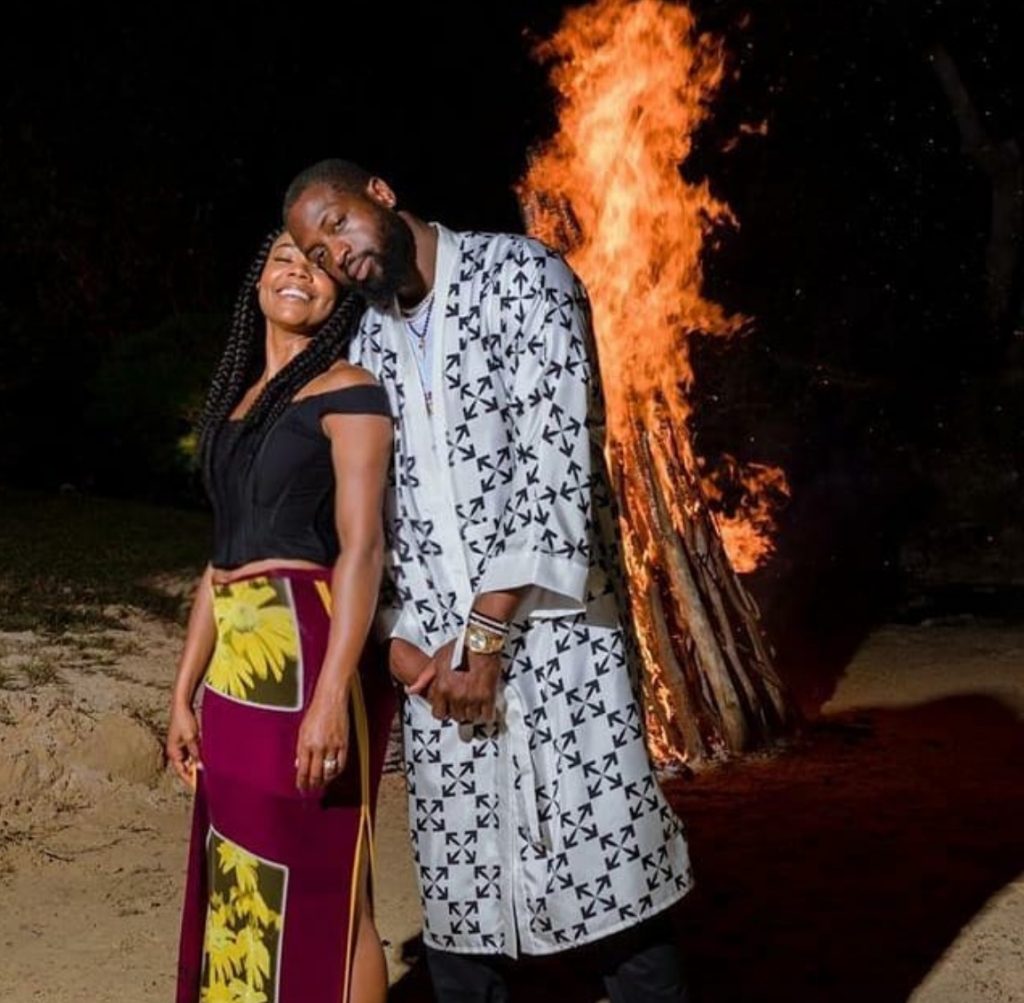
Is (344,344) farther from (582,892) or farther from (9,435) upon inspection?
(9,435)

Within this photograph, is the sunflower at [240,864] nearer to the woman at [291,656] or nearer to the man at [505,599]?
the woman at [291,656]

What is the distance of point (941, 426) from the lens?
11969 millimetres

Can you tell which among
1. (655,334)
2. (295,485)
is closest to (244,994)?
(295,485)

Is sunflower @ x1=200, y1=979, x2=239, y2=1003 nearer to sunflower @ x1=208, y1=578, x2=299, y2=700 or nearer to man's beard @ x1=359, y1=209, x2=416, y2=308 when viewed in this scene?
sunflower @ x1=208, y1=578, x2=299, y2=700

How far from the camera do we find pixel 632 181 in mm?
6445

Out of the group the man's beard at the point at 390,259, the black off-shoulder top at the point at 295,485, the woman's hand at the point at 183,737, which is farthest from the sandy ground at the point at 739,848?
the man's beard at the point at 390,259

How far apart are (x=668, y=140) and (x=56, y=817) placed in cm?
320

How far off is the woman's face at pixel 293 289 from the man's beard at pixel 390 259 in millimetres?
111

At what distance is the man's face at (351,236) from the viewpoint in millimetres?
3018

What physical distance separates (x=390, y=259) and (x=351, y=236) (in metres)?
0.08

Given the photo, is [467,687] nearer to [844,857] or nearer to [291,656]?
[291,656]

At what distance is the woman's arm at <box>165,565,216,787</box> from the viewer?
3.33 m

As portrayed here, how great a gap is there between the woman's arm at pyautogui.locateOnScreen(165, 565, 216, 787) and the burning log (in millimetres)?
2938

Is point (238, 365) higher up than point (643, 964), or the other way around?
point (238, 365)
